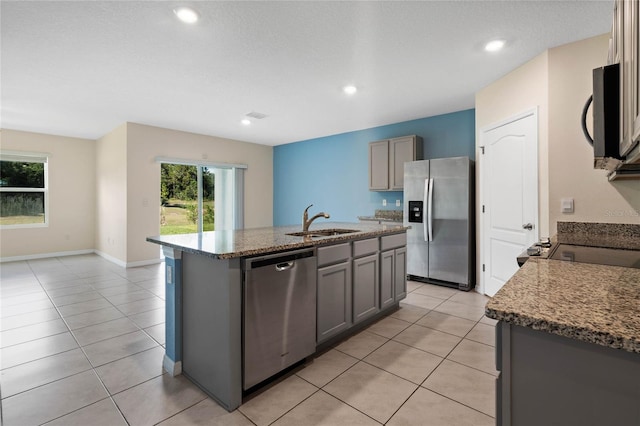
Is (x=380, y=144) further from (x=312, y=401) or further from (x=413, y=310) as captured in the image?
(x=312, y=401)

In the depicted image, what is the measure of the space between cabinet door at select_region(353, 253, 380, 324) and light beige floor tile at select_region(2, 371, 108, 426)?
1.93 m

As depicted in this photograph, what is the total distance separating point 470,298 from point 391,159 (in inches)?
99.2

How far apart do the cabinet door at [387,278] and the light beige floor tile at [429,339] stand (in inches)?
14.2

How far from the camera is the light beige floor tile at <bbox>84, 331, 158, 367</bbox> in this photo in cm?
243

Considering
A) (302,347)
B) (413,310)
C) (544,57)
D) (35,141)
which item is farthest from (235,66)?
(35,141)

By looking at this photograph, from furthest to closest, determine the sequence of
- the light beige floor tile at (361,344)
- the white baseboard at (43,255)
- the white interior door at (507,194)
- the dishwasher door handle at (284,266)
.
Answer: the white baseboard at (43,255) < the white interior door at (507,194) < the light beige floor tile at (361,344) < the dishwasher door handle at (284,266)

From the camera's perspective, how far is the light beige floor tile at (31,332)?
2.75 meters

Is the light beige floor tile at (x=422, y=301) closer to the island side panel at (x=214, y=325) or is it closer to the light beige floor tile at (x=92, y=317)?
the island side panel at (x=214, y=325)

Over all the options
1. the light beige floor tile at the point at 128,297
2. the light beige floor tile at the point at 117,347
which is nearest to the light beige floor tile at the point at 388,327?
the light beige floor tile at the point at 117,347

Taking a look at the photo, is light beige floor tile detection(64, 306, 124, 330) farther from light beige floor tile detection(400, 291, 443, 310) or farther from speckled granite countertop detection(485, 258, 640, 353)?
speckled granite countertop detection(485, 258, 640, 353)

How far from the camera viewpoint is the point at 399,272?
3.46 metres

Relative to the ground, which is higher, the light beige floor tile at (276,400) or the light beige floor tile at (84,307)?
the light beige floor tile at (84,307)

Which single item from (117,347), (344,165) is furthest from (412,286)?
(117,347)

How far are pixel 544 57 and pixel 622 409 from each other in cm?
334
